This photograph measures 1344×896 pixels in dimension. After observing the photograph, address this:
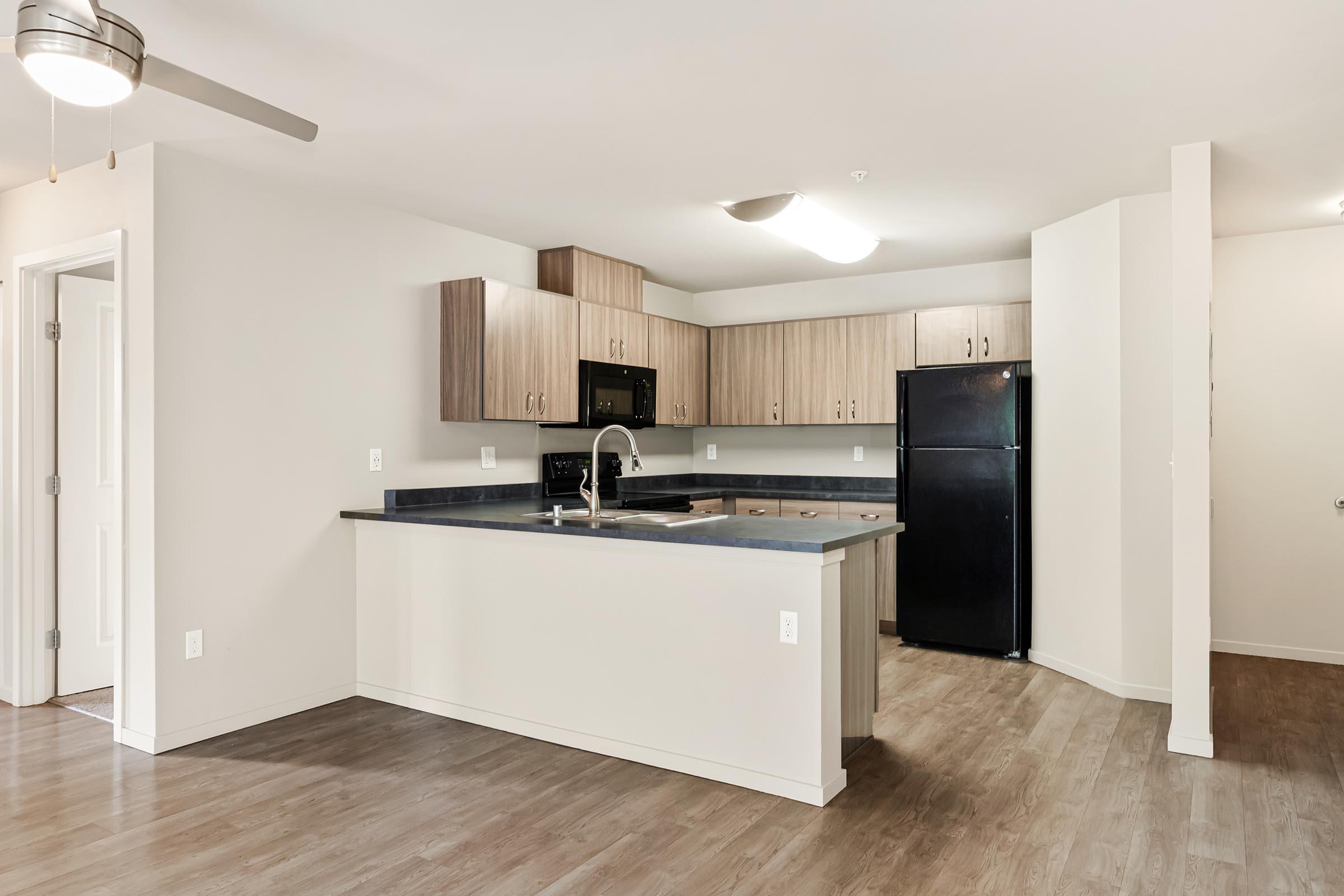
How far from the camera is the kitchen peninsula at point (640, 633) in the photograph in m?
2.89

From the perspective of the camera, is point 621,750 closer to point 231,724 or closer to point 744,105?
point 231,724

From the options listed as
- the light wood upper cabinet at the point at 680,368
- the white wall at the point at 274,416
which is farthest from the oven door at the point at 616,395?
the white wall at the point at 274,416

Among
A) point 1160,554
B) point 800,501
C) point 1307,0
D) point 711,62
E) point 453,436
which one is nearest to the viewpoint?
point 1307,0

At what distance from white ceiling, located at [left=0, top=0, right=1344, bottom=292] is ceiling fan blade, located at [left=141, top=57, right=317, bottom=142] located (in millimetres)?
335

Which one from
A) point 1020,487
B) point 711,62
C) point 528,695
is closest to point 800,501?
point 1020,487

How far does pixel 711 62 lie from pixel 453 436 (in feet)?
8.73

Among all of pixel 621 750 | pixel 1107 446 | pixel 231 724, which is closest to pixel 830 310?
pixel 1107 446

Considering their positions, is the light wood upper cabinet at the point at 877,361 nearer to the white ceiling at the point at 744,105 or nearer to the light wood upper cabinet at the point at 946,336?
the light wood upper cabinet at the point at 946,336

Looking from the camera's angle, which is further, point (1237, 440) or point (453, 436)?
point (1237, 440)

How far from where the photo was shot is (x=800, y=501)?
5.85m

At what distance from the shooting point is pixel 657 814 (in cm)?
276

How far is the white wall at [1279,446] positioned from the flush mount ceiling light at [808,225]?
218 cm

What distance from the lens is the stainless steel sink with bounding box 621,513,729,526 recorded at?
3449 millimetres

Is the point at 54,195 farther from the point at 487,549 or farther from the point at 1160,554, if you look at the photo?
the point at 1160,554
